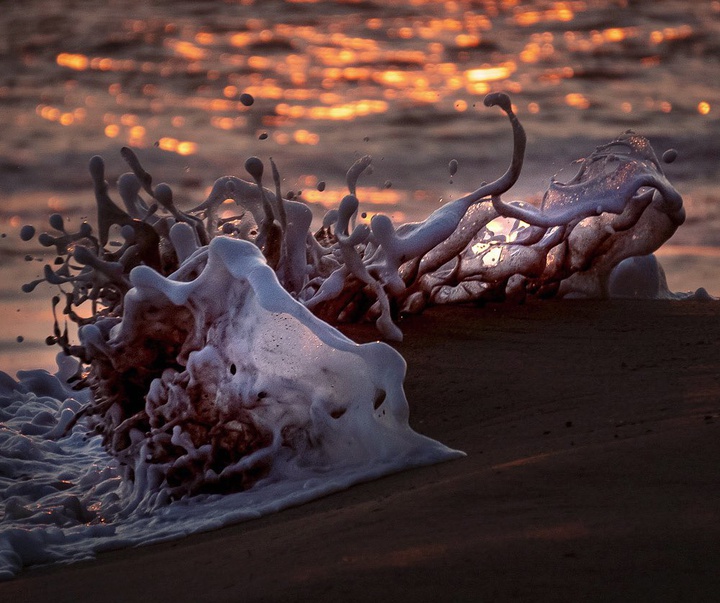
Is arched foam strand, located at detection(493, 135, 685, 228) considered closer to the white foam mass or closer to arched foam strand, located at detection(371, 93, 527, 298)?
arched foam strand, located at detection(371, 93, 527, 298)

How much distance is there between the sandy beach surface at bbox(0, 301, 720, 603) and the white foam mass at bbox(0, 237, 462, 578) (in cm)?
12

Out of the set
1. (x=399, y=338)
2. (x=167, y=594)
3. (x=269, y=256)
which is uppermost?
(x=269, y=256)

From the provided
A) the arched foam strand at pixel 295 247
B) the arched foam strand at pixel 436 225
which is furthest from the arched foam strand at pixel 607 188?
the arched foam strand at pixel 295 247

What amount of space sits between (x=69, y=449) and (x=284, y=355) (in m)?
1.28

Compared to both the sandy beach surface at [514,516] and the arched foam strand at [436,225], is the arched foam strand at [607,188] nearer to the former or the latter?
the arched foam strand at [436,225]

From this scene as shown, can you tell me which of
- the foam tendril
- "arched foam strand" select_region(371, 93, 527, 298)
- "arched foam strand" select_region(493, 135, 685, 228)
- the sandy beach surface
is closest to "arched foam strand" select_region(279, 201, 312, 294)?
the foam tendril

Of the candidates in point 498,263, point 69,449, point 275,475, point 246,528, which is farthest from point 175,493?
point 498,263

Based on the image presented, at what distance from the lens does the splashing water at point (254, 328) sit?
2605mm

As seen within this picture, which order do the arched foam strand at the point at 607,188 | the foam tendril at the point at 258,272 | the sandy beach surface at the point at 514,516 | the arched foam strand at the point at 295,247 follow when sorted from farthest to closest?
1. the arched foam strand at the point at 607,188
2. the arched foam strand at the point at 295,247
3. the foam tendril at the point at 258,272
4. the sandy beach surface at the point at 514,516

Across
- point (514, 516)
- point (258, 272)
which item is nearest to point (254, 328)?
point (258, 272)

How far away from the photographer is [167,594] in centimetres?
199

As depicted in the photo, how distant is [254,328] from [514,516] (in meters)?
1.01

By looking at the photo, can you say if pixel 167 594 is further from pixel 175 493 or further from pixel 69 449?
pixel 69 449

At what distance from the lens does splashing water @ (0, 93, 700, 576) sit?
2.61m
